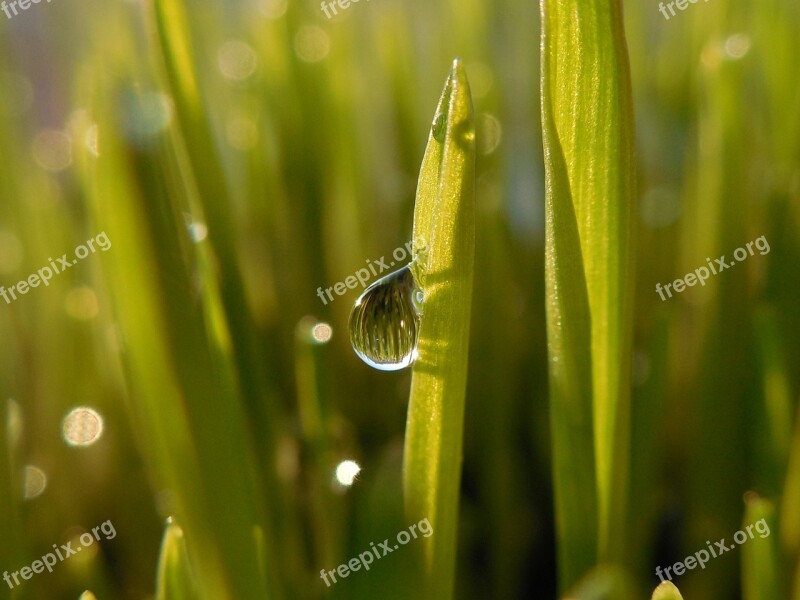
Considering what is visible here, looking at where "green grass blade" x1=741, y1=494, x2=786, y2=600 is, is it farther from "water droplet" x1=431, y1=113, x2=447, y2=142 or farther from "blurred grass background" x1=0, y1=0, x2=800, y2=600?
"water droplet" x1=431, y1=113, x2=447, y2=142

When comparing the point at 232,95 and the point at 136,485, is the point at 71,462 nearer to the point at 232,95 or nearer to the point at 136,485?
the point at 136,485

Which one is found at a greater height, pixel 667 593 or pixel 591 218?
pixel 591 218

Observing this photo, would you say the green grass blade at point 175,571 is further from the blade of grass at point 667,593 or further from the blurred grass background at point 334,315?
the blade of grass at point 667,593

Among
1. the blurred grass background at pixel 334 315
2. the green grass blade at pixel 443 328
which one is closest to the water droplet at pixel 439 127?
the green grass blade at pixel 443 328

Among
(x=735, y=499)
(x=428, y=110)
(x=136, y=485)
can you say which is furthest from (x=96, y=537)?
(x=428, y=110)

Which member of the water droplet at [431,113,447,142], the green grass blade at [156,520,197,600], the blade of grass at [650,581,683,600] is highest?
the water droplet at [431,113,447,142]

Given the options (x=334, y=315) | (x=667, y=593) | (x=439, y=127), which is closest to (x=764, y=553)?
(x=667, y=593)

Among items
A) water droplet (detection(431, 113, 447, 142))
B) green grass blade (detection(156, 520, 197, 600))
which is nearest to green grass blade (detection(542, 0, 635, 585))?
water droplet (detection(431, 113, 447, 142))

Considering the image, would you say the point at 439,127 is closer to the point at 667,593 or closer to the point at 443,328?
the point at 443,328
